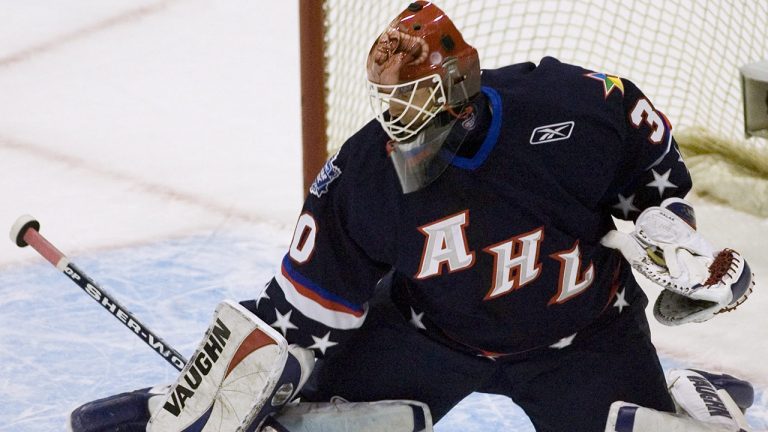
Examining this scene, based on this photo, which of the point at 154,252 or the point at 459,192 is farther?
the point at 154,252

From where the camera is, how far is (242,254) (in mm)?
3742

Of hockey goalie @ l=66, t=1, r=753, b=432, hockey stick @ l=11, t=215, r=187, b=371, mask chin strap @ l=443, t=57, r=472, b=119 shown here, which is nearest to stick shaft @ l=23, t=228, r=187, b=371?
hockey stick @ l=11, t=215, r=187, b=371

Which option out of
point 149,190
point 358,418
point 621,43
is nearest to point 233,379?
point 358,418

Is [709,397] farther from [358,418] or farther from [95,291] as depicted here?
[95,291]

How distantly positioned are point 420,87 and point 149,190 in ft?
7.45

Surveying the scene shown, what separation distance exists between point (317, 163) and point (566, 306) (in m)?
1.67

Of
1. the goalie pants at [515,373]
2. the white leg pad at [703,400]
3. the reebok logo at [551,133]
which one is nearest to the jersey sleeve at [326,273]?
the goalie pants at [515,373]

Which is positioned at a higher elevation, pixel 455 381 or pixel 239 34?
pixel 455 381

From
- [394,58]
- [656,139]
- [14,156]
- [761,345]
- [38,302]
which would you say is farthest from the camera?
[14,156]

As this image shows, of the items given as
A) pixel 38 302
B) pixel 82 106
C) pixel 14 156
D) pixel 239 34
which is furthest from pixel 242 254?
pixel 239 34

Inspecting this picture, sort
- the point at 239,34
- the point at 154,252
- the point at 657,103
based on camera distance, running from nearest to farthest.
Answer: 1. the point at 154,252
2. the point at 657,103
3. the point at 239,34

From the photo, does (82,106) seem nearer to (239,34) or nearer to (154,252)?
(239,34)

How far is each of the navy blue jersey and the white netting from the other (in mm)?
1496

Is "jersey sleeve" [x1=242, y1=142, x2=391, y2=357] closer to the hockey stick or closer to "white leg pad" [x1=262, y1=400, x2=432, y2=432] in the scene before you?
"white leg pad" [x1=262, y1=400, x2=432, y2=432]
